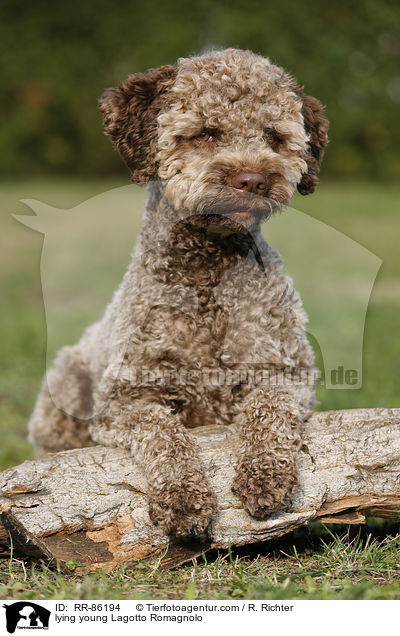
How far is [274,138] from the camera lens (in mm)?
3518

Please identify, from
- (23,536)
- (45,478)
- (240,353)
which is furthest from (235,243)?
(23,536)

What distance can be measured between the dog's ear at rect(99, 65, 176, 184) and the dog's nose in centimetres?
54

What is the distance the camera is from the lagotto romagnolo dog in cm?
330

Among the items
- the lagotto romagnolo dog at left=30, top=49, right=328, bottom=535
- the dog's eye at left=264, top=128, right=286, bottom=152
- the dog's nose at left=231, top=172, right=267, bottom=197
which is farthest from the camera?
the dog's eye at left=264, top=128, right=286, bottom=152

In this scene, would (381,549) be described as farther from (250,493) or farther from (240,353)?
(240,353)

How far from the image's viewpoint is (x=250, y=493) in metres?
3.13

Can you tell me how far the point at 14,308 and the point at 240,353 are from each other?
8.50 meters

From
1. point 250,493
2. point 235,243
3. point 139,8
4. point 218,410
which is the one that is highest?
point 139,8

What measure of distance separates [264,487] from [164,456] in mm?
482

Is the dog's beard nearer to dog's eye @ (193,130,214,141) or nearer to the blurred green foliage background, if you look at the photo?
dog's eye @ (193,130,214,141)

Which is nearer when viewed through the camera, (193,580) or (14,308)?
(193,580)
